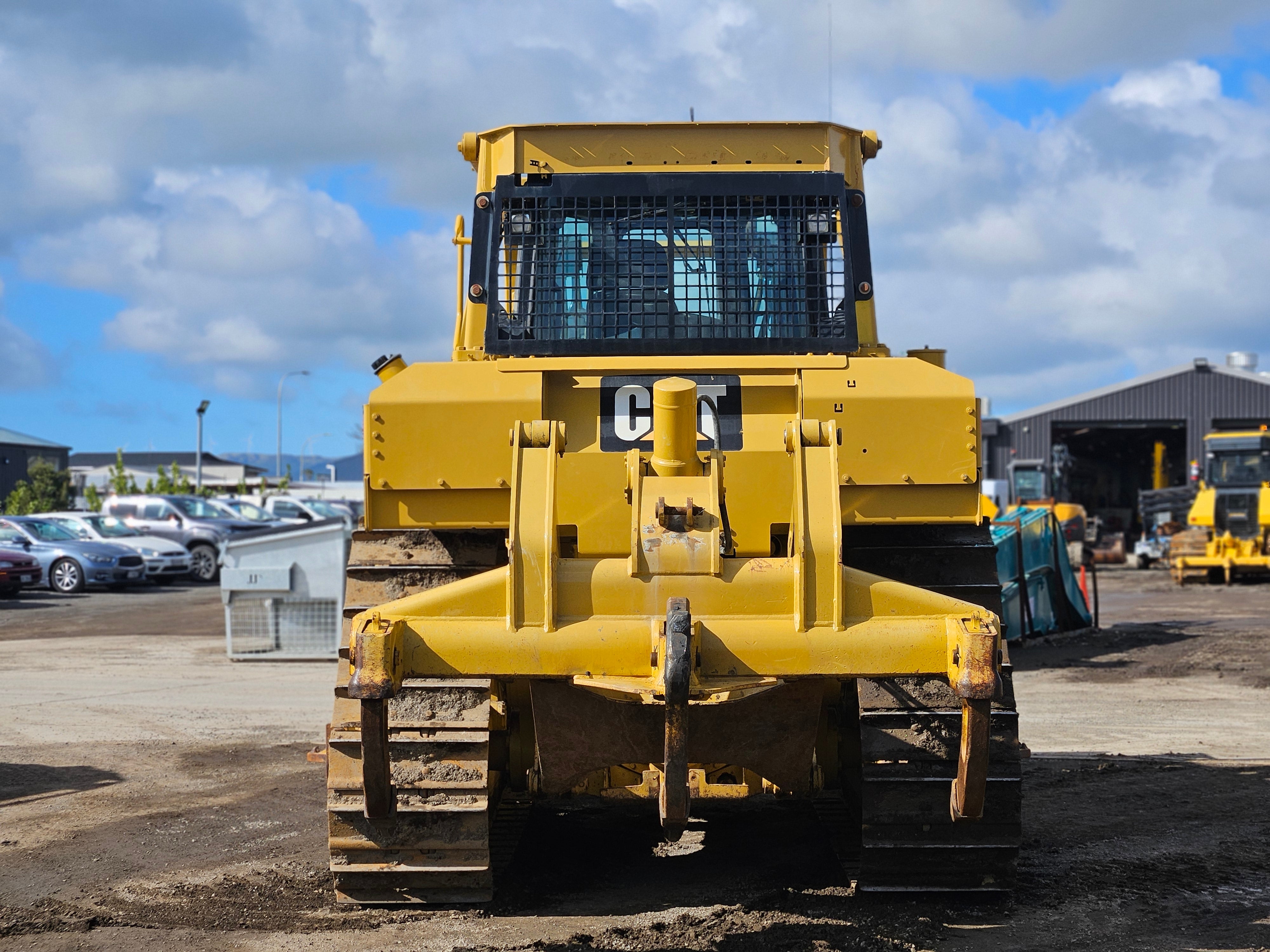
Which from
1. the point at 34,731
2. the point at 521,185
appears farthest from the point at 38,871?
the point at 34,731

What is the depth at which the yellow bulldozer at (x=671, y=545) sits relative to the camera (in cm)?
432

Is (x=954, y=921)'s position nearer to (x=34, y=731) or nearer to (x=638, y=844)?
(x=638, y=844)

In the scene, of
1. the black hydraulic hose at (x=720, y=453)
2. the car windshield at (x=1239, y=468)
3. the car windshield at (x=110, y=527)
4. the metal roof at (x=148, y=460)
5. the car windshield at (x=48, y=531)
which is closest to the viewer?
the black hydraulic hose at (x=720, y=453)

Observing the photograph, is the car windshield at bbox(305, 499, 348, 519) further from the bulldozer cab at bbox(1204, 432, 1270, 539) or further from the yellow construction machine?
the bulldozer cab at bbox(1204, 432, 1270, 539)

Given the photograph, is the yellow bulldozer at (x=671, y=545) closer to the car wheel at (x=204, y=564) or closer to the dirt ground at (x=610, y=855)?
the dirt ground at (x=610, y=855)

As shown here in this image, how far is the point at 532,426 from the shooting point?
16.0 feet

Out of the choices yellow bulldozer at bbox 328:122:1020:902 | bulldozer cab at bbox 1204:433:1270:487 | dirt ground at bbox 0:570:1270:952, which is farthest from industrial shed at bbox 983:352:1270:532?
yellow bulldozer at bbox 328:122:1020:902

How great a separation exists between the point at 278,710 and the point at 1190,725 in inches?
289

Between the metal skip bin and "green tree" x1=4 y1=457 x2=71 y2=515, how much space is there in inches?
1114

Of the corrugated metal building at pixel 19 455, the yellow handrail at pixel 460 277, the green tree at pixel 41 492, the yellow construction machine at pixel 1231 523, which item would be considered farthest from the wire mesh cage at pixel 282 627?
the corrugated metal building at pixel 19 455

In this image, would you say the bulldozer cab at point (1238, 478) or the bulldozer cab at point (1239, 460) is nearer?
the bulldozer cab at point (1238, 478)

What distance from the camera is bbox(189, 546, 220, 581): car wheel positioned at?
28375 millimetres

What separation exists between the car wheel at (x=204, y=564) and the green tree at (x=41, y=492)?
13.8m

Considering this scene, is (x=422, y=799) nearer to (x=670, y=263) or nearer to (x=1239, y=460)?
(x=670, y=263)
